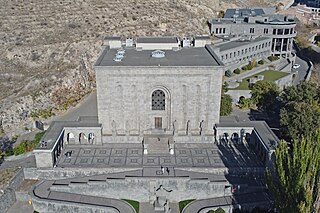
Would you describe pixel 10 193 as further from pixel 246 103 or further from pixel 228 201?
pixel 246 103

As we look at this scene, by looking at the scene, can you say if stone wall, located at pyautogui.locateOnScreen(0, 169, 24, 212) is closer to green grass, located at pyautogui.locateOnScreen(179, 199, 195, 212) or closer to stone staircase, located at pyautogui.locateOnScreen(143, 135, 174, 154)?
stone staircase, located at pyautogui.locateOnScreen(143, 135, 174, 154)

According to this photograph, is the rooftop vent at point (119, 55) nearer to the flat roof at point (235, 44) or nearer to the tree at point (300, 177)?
the tree at point (300, 177)

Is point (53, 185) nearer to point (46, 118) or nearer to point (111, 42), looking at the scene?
point (46, 118)

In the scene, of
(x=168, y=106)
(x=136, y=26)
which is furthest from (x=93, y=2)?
(x=168, y=106)

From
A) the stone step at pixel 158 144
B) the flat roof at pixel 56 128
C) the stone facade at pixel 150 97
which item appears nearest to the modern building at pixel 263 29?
the stone facade at pixel 150 97

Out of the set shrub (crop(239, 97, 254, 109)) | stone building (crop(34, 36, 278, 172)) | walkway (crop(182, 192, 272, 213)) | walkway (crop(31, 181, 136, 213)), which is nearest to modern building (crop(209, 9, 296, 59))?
shrub (crop(239, 97, 254, 109))

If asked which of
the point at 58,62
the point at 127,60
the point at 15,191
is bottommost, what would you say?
Result: the point at 15,191
